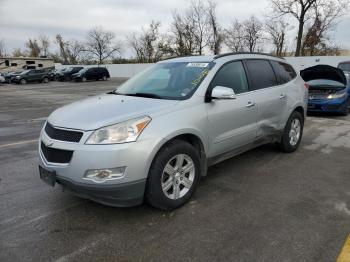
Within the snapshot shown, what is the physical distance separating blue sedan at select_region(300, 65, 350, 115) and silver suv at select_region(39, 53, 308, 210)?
543 centimetres

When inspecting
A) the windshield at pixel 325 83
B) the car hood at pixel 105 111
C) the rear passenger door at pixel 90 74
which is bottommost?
the rear passenger door at pixel 90 74

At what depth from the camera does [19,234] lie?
3.32 m

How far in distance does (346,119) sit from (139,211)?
835 cm

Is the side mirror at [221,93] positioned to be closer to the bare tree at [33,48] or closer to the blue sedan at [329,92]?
the blue sedan at [329,92]

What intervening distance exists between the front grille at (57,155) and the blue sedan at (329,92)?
8790 mm

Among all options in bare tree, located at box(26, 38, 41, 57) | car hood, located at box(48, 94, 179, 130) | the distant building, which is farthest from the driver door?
bare tree, located at box(26, 38, 41, 57)

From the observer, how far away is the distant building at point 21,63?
5441 centimetres

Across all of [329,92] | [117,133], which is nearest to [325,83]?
[329,92]

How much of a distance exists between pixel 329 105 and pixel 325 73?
4.23ft

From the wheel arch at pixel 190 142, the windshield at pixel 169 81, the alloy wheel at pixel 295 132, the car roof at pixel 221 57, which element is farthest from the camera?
the alloy wheel at pixel 295 132

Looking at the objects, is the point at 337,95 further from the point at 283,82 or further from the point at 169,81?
the point at 169,81

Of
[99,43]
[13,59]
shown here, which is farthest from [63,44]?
[13,59]

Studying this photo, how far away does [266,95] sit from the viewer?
5168 millimetres

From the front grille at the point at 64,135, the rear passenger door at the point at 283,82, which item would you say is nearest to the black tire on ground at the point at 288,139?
the rear passenger door at the point at 283,82
